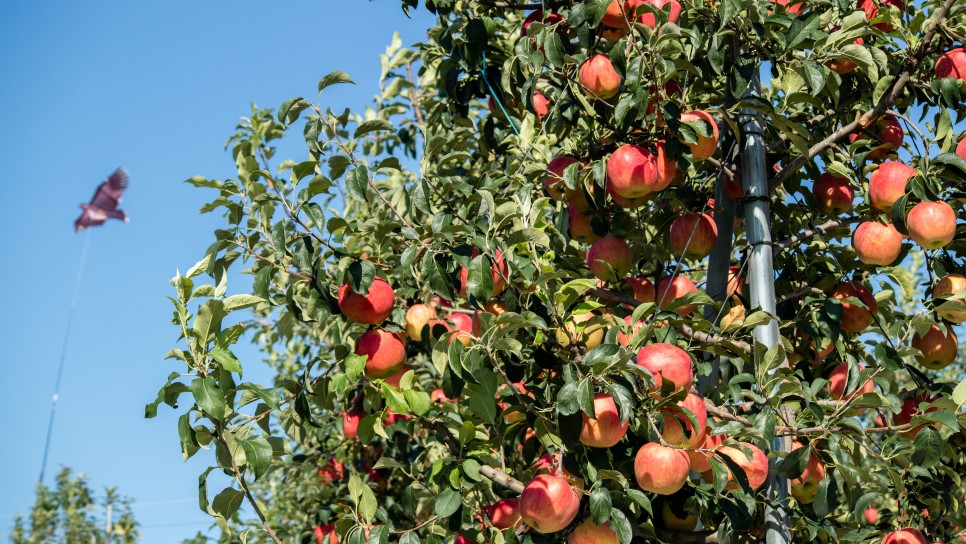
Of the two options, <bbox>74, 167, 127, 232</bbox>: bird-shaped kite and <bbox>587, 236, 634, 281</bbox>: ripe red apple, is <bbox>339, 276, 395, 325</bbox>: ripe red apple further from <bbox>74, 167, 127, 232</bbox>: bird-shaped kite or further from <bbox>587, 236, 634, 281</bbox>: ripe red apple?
<bbox>74, 167, 127, 232</bbox>: bird-shaped kite

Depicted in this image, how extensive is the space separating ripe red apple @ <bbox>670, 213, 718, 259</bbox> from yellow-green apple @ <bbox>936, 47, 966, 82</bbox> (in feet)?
2.38

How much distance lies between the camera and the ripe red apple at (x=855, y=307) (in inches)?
101

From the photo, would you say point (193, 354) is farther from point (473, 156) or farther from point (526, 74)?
point (473, 156)

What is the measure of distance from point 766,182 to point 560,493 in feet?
3.75

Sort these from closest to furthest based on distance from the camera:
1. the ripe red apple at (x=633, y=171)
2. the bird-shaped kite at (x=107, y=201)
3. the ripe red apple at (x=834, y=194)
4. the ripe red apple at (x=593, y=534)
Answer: the ripe red apple at (x=593, y=534)
the ripe red apple at (x=633, y=171)
the ripe red apple at (x=834, y=194)
the bird-shaped kite at (x=107, y=201)

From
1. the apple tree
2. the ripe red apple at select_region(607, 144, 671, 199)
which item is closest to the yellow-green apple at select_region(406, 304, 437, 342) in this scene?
the apple tree

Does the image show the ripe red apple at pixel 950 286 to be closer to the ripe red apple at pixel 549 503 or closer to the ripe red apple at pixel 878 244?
the ripe red apple at pixel 878 244

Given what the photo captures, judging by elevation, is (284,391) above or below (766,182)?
below

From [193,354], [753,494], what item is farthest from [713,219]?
[193,354]

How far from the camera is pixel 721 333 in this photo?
7.55 ft

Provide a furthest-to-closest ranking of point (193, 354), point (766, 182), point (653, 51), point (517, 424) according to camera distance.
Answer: point (766, 182), point (517, 424), point (653, 51), point (193, 354)

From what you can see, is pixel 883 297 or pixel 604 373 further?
pixel 883 297

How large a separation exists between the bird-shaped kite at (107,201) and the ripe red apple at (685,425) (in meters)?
6.23

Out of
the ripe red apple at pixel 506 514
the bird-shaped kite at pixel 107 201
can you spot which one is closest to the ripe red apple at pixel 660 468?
the ripe red apple at pixel 506 514
